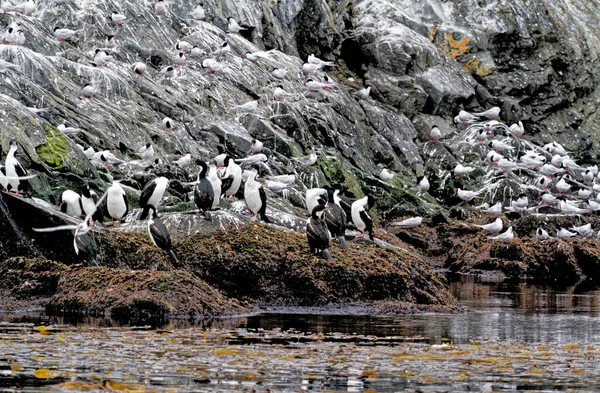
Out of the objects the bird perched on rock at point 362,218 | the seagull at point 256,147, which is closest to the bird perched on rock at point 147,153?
the seagull at point 256,147

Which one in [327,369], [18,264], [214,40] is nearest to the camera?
[327,369]

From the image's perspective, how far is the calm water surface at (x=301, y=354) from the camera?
10.0 meters

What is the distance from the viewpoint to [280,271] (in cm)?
1891

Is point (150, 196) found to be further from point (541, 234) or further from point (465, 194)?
point (465, 194)

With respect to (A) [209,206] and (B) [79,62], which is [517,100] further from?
(A) [209,206]

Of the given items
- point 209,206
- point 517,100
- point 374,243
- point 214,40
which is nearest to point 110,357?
point 209,206

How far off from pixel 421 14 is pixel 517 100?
6178 mm

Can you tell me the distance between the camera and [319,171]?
36188 mm

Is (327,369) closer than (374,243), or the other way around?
(327,369)

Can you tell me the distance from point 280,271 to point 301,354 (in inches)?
271

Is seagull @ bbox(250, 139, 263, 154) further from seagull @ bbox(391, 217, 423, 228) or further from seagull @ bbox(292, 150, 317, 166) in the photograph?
seagull @ bbox(391, 217, 423, 228)

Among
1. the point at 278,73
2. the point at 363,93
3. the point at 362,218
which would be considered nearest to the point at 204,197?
the point at 362,218

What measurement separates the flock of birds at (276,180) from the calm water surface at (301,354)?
8.96 feet

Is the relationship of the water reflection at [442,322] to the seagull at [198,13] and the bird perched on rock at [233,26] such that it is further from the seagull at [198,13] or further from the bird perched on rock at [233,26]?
the bird perched on rock at [233,26]
